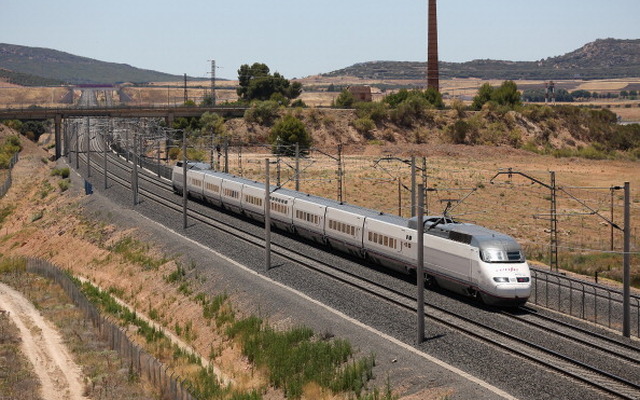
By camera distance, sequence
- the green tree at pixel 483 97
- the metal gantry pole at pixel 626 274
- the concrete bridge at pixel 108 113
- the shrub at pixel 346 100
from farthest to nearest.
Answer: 1. the shrub at pixel 346 100
2. the green tree at pixel 483 97
3. the concrete bridge at pixel 108 113
4. the metal gantry pole at pixel 626 274

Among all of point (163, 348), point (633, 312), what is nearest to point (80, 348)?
point (163, 348)

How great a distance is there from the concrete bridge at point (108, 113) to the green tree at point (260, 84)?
39.4 meters

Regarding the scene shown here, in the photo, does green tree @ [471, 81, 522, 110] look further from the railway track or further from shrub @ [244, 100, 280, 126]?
the railway track

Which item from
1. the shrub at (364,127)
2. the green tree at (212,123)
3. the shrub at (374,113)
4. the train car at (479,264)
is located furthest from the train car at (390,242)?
the shrub at (374,113)

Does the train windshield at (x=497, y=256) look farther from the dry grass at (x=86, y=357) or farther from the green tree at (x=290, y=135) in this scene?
the green tree at (x=290, y=135)

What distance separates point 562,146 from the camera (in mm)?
138875

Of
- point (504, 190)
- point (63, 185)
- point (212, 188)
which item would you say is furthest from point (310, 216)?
point (63, 185)

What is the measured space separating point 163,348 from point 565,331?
17.1 meters

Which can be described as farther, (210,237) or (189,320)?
(210,237)

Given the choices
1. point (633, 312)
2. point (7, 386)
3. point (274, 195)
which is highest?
point (274, 195)

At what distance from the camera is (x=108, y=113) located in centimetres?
14175

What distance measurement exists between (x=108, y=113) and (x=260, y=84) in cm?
5135

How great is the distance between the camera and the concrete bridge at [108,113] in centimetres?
12961

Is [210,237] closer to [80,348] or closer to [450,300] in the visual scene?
[80,348]
